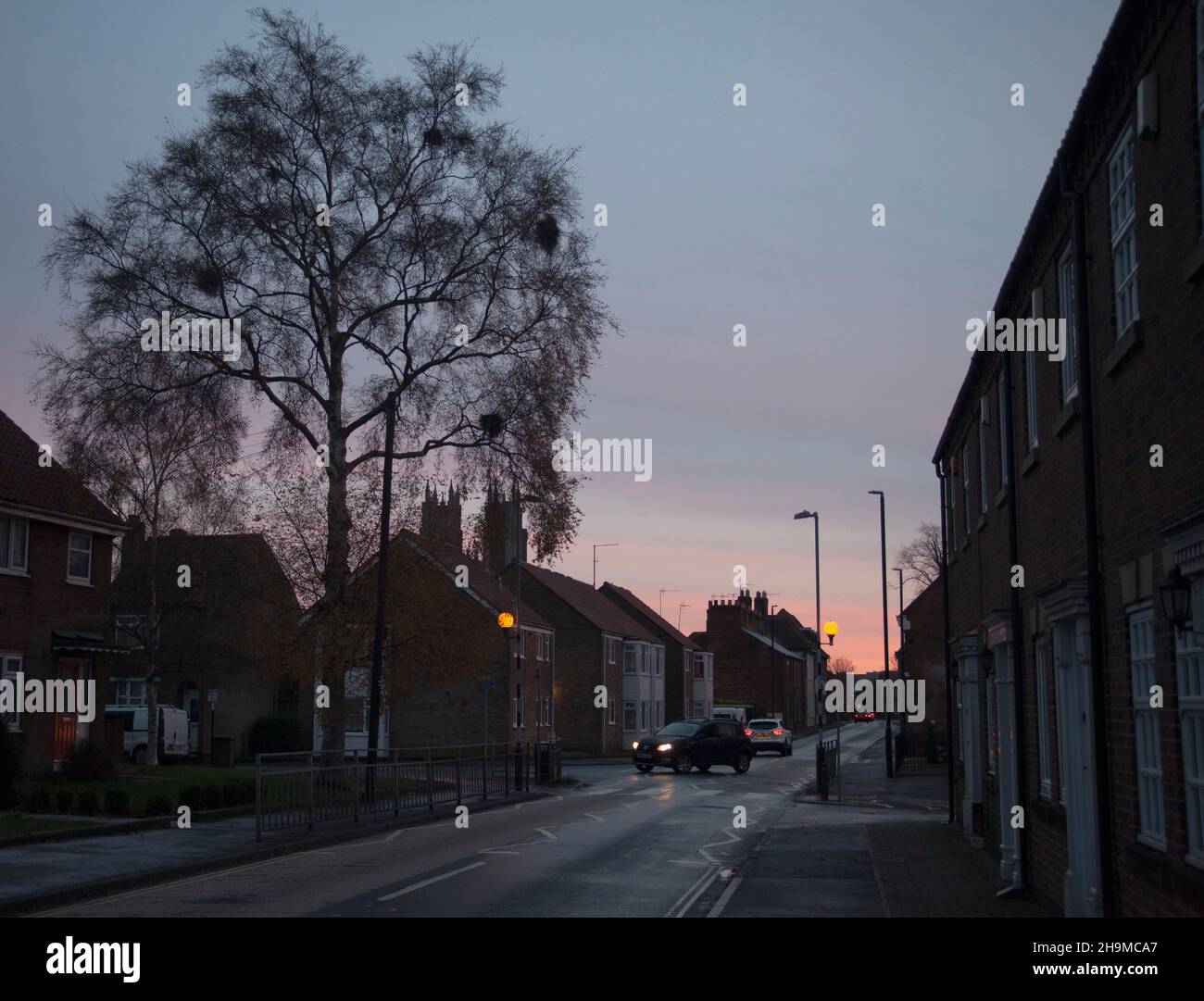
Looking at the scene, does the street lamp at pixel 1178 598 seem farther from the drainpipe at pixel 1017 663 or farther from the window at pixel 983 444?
the window at pixel 983 444

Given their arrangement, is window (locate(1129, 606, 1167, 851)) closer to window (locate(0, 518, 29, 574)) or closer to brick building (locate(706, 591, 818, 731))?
window (locate(0, 518, 29, 574))

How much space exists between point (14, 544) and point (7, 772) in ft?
23.0

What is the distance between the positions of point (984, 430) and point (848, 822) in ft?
33.6

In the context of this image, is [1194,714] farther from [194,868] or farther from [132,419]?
[132,419]

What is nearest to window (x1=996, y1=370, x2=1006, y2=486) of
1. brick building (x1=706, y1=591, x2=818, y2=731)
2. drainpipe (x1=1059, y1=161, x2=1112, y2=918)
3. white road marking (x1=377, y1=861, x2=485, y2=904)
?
drainpipe (x1=1059, y1=161, x2=1112, y2=918)

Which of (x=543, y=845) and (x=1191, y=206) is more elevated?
(x=1191, y=206)

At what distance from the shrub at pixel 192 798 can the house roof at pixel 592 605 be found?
44.3m

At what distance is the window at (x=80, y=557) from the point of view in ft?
99.0

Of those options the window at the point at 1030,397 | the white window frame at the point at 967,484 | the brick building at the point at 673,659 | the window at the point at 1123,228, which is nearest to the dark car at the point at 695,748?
the white window frame at the point at 967,484

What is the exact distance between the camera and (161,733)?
145 ft

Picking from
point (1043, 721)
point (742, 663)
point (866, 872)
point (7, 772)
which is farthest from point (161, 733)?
point (742, 663)
